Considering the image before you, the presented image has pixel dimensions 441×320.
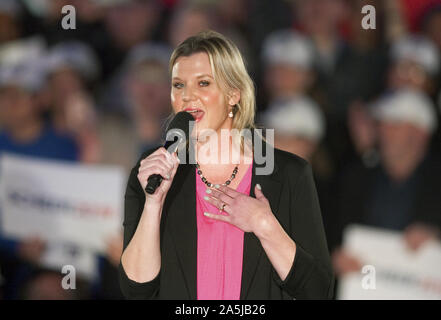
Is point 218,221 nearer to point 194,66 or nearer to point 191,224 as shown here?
point 191,224

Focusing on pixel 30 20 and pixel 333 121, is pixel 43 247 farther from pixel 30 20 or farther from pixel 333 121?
pixel 333 121

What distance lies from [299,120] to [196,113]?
7.96ft

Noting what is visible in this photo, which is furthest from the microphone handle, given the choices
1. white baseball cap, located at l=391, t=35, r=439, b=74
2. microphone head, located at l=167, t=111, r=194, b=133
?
white baseball cap, located at l=391, t=35, r=439, b=74

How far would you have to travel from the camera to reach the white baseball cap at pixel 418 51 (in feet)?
13.1

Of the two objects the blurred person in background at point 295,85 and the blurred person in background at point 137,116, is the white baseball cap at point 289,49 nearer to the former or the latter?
the blurred person in background at point 295,85

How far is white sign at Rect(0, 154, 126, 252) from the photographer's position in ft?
14.3

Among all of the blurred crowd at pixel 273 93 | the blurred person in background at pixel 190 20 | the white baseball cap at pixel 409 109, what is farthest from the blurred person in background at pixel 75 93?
→ the white baseball cap at pixel 409 109

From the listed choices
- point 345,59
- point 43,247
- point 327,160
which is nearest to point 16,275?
point 43,247

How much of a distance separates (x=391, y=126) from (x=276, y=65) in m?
0.85

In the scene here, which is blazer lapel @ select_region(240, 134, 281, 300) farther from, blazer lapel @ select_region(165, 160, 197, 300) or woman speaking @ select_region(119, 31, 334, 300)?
blazer lapel @ select_region(165, 160, 197, 300)

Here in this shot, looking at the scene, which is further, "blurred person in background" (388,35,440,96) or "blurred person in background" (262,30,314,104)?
"blurred person in background" (262,30,314,104)

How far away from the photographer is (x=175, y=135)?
5.10 feet

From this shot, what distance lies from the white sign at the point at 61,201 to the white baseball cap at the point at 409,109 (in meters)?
1.80

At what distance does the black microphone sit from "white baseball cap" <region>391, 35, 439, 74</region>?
274 centimetres
